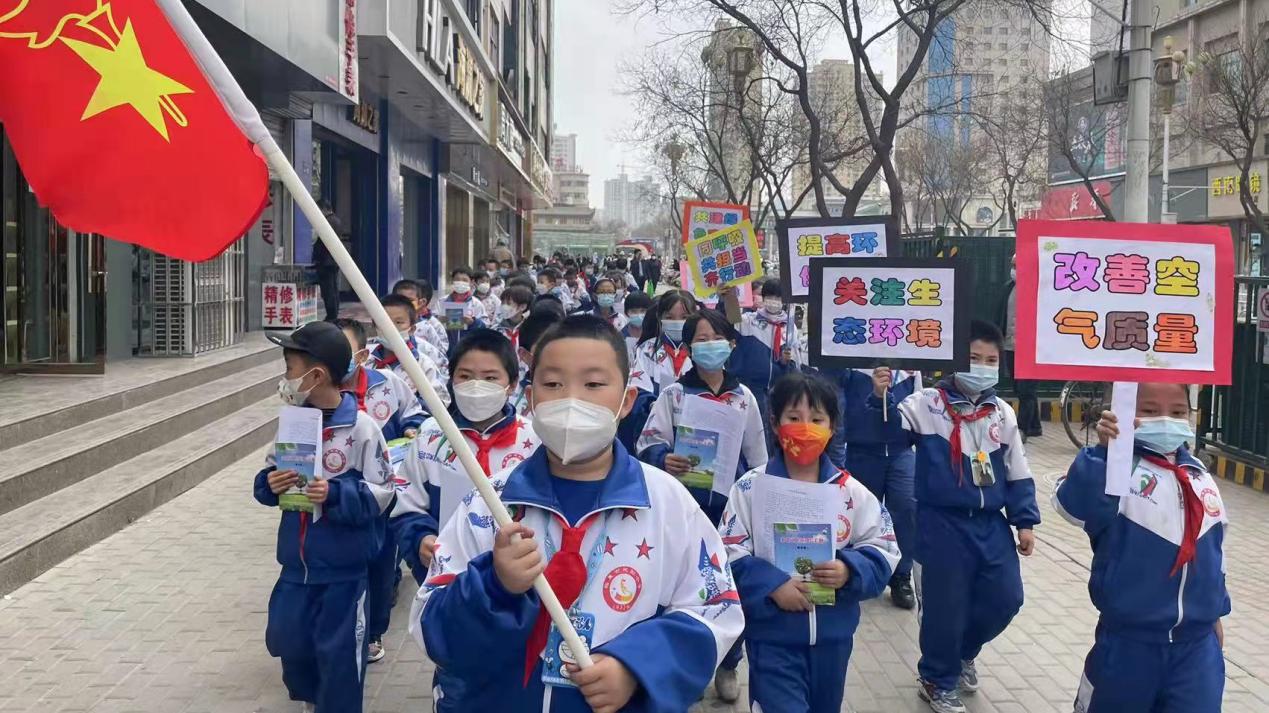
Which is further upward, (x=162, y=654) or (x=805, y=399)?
(x=805, y=399)

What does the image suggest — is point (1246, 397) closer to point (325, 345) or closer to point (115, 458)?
point (325, 345)

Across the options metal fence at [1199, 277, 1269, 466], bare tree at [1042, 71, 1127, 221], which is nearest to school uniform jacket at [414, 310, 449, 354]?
metal fence at [1199, 277, 1269, 466]

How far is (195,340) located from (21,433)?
4.59m

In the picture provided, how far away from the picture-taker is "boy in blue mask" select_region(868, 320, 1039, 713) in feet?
15.7

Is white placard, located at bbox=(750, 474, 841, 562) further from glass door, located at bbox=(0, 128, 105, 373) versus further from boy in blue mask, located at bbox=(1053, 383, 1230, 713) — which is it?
glass door, located at bbox=(0, 128, 105, 373)

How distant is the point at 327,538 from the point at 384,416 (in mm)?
→ 1433

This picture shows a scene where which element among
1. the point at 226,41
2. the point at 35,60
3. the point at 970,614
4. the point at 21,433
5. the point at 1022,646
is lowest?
the point at 1022,646

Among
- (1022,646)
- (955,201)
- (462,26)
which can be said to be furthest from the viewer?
(955,201)

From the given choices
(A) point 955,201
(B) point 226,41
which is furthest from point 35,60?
(A) point 955,201

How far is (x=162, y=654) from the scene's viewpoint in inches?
205

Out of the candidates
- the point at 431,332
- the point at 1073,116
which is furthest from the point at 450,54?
the point at 1073,116

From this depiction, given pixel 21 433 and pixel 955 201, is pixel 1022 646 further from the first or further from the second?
pixel 955 201

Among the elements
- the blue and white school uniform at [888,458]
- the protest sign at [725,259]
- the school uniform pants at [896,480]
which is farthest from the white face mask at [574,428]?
the protest sign at [725,259]

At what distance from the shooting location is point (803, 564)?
146 inches
